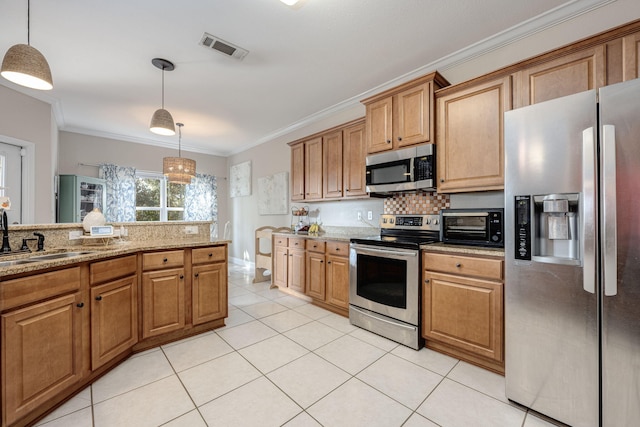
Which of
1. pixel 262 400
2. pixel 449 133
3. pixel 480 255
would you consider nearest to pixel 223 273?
pixel 262 400

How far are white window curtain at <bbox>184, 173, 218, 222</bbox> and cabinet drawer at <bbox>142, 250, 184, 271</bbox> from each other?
13.1 feet

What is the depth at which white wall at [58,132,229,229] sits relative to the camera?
4.73 meters

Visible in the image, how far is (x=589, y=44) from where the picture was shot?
173 cm

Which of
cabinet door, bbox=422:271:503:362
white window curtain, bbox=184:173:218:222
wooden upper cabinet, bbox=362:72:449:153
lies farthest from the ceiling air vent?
white window curtain, bbox=184:173:218:222

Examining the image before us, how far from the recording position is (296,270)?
12.0 ft

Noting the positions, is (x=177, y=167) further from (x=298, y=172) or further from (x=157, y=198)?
(x=157, y=198)

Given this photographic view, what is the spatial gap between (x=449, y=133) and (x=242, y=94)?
260 cm

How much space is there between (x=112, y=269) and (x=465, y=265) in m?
2.61

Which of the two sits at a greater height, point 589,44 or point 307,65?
point 307,65

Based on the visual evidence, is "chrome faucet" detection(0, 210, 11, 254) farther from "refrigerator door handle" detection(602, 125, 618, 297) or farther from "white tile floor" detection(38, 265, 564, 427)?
"refrigerator door handle" detection(602, 125, 618, 297)

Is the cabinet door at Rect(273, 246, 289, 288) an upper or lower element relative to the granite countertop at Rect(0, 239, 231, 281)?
lower

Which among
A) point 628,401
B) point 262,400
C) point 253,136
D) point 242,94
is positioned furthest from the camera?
point 253,136

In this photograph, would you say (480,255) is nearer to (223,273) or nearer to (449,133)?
(449,133)

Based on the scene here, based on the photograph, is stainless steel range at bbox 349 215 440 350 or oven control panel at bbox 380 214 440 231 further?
oven control panel at bbox 380 214 440 231
